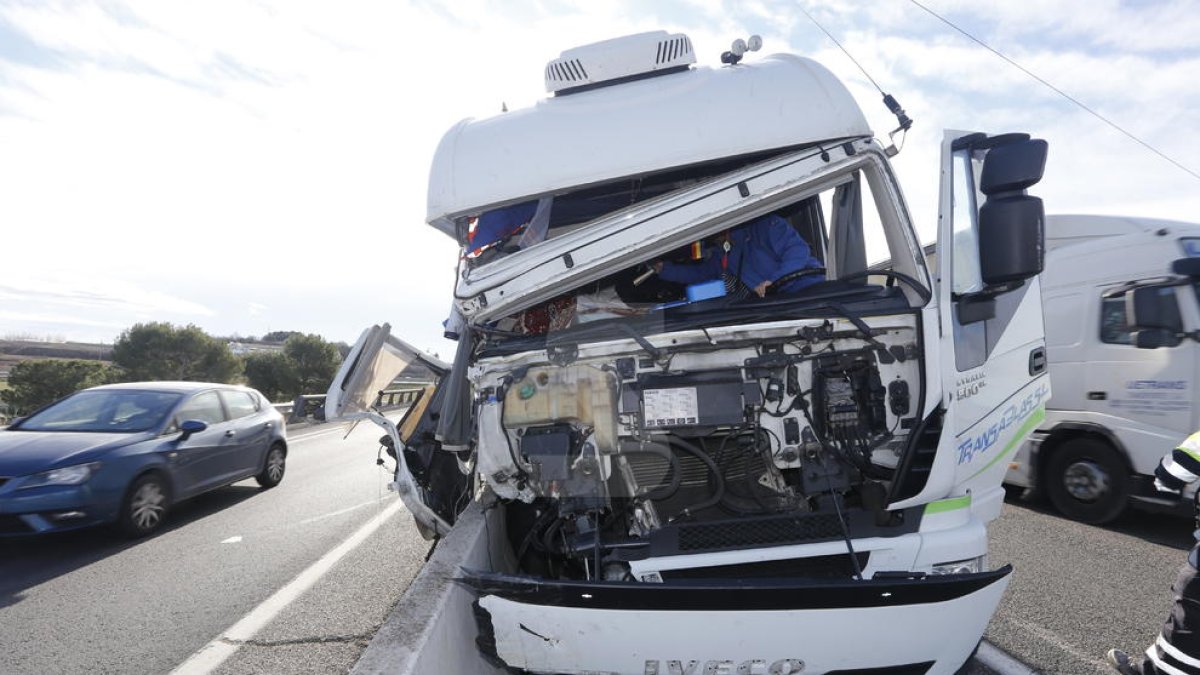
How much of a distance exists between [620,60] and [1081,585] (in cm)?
457

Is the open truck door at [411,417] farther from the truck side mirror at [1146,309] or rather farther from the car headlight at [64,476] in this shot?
the truck side mirror at [1146,309]

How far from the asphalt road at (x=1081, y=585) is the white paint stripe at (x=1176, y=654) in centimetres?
44

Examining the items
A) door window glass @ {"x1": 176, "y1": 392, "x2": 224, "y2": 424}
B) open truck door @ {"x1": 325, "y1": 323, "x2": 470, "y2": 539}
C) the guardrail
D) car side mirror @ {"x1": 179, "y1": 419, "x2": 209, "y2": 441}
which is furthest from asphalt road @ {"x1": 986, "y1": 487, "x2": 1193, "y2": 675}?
door window glass @ {"x1": 176, "y1": 392, "x2": 224, "y2": 424}

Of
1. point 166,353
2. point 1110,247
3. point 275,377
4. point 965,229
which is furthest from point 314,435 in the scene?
point 965,229

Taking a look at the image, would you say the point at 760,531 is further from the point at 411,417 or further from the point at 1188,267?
the point at 1188,267

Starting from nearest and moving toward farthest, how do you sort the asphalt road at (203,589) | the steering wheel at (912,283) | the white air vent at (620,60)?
the steering wheel at (912,283) < the white air vent at (620,60) < the asphalt road at (203,589)

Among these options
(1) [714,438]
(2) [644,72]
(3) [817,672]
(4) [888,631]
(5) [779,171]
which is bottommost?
(3) [817,672]

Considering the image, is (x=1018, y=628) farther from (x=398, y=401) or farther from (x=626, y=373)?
(x=398, y=401)

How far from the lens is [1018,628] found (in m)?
3.82

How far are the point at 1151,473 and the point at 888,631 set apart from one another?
16.1 ft

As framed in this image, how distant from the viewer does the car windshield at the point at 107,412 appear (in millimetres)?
6469

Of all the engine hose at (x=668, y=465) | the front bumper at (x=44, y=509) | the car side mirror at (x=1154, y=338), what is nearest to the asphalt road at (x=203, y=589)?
the front bumper at (x=44, y=509)

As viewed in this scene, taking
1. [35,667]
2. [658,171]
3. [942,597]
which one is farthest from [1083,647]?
[35,667]

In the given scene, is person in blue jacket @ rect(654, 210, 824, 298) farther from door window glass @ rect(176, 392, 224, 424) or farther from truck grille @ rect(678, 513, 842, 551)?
door window glass @ rect(176, 392, 224, 424)
